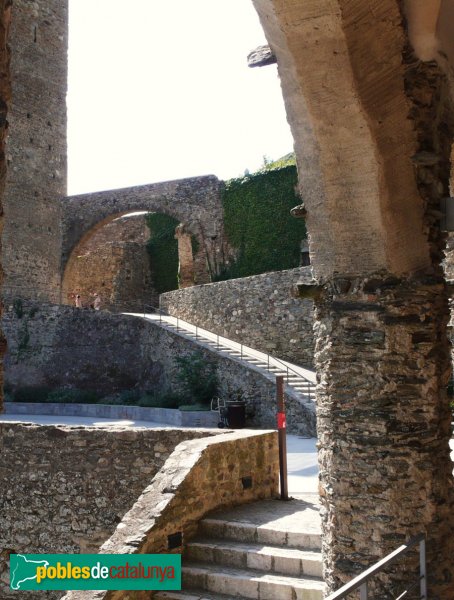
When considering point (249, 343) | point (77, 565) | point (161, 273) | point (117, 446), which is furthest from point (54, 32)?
point (77, 565)

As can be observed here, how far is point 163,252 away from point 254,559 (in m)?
22.5

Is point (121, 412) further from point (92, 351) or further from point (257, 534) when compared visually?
point (257, 534)

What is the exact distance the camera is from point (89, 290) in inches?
1098

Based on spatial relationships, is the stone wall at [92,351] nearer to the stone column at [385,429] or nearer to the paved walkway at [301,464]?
the paved walkway at [301,464]

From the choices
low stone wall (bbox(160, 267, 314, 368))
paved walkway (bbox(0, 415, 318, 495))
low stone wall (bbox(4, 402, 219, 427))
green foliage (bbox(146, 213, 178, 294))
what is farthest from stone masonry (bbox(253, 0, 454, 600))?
green foliage (bbox(146, 213, 178, 294))

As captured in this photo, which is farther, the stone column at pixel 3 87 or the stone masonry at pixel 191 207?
the stone masonry at pixel 191 207

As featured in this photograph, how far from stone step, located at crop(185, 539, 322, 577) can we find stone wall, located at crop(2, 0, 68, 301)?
55.6ft

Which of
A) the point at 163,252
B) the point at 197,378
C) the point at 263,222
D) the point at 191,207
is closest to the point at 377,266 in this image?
the point at 197,378

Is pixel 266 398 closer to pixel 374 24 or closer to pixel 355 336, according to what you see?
pixel 355 336

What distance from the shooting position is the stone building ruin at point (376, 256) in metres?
4.45

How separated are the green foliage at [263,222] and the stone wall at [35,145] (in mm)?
6059

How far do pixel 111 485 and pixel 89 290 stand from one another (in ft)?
66.2

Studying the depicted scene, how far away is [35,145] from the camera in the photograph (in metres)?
22.1

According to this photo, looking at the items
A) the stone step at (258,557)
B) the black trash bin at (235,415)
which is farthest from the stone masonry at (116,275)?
the stone step at (258,557)
